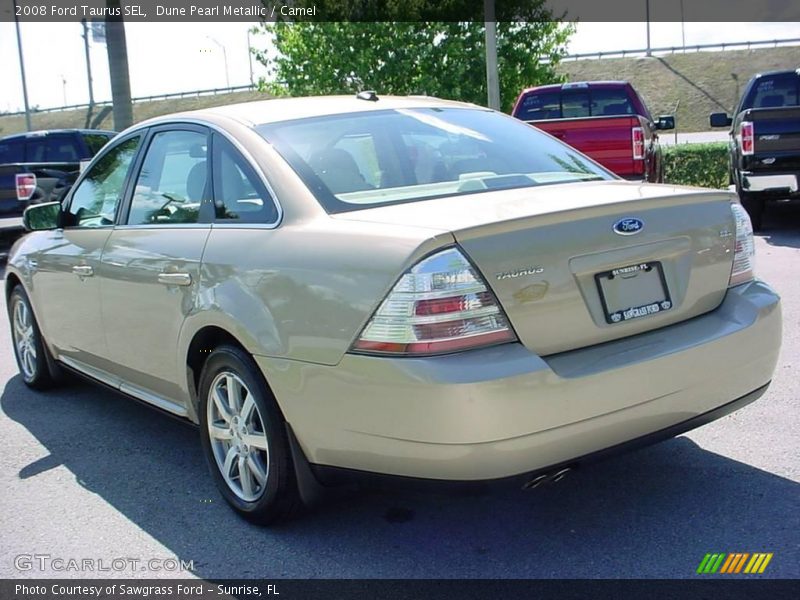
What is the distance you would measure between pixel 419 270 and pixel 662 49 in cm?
8077

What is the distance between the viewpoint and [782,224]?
11.9 meters

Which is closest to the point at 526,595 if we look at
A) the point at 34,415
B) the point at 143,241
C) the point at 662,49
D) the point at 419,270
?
the point at 419,270

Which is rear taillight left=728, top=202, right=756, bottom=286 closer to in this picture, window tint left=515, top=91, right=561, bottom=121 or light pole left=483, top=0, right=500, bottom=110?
window tint left=515, top=91, right=561, bottom=121

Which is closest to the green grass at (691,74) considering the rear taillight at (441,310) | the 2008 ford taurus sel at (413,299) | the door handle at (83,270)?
the door handle at (83,270)

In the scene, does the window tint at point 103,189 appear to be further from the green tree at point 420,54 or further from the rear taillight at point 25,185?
the green tree at point 420,54

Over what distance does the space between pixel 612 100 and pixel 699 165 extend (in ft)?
15.1

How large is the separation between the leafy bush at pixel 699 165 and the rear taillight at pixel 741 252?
13.5 m

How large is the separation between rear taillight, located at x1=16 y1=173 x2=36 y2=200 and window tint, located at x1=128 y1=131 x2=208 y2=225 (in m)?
9.78

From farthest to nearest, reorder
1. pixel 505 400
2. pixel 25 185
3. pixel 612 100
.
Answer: pixel 25 185, pixel 612 100, pixel 505 400

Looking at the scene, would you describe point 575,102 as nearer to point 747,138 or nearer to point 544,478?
point 747,138

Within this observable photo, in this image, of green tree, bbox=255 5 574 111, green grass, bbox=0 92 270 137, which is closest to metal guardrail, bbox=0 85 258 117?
green grass, bbox=0 92 270 137

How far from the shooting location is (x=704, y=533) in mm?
3307

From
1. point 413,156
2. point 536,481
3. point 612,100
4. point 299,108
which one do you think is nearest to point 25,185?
point 612,100

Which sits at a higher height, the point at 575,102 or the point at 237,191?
the point at 575,102
